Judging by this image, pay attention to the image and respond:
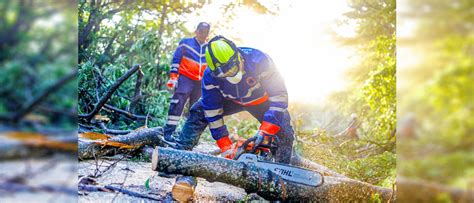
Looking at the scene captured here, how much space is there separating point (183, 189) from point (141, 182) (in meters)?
0.33

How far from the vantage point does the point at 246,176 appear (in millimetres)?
3258

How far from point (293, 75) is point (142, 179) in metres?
1.31

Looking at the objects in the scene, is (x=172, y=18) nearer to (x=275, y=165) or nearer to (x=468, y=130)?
(x=275, y=165)

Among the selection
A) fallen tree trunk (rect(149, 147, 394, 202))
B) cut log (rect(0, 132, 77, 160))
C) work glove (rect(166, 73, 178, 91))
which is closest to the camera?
cut log (rect(0, 132, 77, 160))

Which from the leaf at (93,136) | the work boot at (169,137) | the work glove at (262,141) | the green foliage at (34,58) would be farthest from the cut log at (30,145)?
the work glove at (262,141)

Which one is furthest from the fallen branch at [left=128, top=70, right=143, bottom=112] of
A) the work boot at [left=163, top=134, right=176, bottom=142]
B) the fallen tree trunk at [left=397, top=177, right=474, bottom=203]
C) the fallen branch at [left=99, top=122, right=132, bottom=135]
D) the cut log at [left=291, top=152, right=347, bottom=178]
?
the fallen tree trunk at [left=397, top=177, right=474, bottom=203]

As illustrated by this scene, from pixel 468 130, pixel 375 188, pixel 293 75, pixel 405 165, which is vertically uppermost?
pixel 293 75

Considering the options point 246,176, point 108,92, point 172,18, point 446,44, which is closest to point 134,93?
point 108,92

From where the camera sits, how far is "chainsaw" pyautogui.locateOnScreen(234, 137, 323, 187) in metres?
3.35

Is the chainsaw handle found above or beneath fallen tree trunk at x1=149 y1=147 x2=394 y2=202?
above

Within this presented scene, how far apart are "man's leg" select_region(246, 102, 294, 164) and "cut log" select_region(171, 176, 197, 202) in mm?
648

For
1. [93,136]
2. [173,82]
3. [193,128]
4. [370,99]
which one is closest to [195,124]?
[193,128]

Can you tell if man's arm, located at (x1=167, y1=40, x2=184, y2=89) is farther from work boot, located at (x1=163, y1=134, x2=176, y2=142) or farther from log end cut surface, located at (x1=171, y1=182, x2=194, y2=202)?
log end cut surface, located at (x1=171, y1=182, x2=194, y2=202)

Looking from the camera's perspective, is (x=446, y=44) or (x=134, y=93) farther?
(x=134, y=93)
